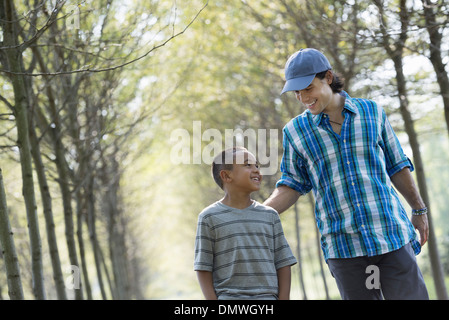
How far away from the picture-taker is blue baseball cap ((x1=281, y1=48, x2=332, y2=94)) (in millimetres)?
2959

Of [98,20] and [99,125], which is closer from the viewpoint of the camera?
[98,20]

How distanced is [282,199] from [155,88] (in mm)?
8179

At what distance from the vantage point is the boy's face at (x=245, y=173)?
117 inches

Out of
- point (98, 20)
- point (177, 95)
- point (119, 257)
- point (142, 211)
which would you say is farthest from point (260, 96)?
point (142, 211)

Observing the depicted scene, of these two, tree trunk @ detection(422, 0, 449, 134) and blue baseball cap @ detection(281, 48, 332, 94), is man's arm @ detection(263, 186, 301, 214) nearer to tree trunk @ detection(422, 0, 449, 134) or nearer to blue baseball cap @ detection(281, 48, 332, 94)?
blue baseball cap @ detection(281, 48, 332, 94)

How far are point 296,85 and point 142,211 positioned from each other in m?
19.9

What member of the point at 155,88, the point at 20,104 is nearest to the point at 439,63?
the point at 20,104

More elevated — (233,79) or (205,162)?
(233,79)

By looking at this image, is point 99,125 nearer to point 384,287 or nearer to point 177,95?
point 177,95

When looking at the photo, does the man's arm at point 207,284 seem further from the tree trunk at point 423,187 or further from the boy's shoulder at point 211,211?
the tree trunk at point 423,187

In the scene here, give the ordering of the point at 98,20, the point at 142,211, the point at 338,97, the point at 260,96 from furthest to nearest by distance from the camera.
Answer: the point at 142,211, the point at 260,96, the point at 98,20, the point at 338,97

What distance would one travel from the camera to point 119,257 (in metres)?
15.1

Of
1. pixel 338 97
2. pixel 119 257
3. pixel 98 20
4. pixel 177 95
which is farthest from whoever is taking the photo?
→ pixel 119 257

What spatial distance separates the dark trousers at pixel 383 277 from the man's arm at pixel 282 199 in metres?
0.43
